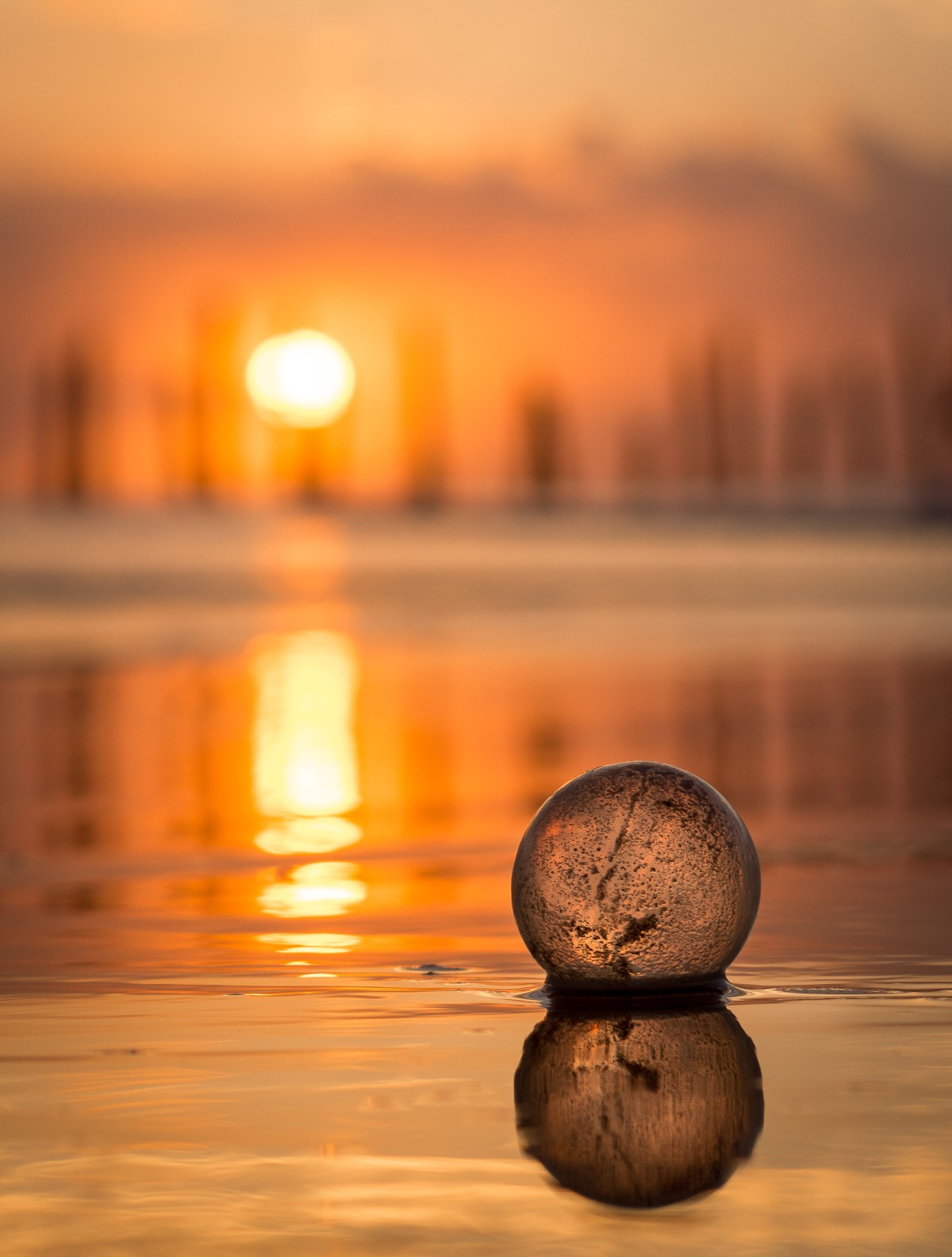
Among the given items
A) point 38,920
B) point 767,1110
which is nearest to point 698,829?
point 767,1110

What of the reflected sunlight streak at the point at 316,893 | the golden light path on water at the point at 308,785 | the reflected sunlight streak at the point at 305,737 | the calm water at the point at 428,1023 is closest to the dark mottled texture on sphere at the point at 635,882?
the calm water at the point at 428,1023

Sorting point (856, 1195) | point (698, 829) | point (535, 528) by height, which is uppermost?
point (535, 528)

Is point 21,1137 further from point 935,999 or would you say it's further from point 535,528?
point 535,528

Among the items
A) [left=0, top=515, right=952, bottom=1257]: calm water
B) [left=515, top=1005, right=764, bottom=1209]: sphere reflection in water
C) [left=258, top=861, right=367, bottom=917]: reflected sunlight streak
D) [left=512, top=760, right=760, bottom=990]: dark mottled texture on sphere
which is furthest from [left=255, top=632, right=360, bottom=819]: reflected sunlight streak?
[left=515, top=1005, right=764, bottom=1209]: sphere reflection in water

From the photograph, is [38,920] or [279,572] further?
[279,572]

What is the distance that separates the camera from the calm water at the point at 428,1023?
19.0 feet

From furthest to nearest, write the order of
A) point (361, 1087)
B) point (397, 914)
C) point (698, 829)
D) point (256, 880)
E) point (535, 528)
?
point (535, 528)
point (256, 880)
point (397, 914)
point (698, 829)
point (361, 1087)

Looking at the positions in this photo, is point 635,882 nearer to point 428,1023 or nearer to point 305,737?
point 428,1023

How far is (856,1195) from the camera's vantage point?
5.84 metres

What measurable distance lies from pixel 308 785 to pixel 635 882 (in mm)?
9517

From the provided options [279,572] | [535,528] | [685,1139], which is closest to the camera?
[685,1139]

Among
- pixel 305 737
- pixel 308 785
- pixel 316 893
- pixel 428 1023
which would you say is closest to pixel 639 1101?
pixel 428 1023

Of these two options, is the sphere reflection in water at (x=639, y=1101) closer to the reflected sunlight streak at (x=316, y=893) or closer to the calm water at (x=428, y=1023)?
the calm water at (x=428, y=1023)

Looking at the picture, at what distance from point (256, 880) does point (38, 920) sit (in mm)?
1543
